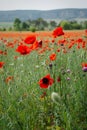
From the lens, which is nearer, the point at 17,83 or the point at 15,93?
the point at 15,93

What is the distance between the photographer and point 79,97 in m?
3.04

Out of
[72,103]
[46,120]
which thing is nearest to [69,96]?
[72,103]

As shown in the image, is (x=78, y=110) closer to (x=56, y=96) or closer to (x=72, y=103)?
(x=72, y=103)

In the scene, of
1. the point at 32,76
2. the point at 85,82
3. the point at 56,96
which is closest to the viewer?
the point at 56,96

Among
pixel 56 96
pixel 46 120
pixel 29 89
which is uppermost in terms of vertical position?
pixel 56 96

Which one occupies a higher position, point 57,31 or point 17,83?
point 57,31

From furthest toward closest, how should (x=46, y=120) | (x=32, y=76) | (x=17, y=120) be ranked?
1. (x=32, y=76)
2. (x=46, y=120)
3. (x=17, y=120)

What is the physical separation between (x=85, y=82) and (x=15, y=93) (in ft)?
2.16

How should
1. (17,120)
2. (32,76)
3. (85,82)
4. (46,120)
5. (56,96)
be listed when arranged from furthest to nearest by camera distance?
(32,76), (85,82), (46,120), (17,120), (56,96)

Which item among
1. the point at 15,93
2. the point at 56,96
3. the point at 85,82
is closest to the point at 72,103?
the point at 85,82

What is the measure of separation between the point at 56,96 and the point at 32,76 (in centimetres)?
171

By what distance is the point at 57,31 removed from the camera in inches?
→ 125

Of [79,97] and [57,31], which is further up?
[57,31]

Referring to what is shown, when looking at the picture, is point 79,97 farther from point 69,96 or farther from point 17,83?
point 17,83
